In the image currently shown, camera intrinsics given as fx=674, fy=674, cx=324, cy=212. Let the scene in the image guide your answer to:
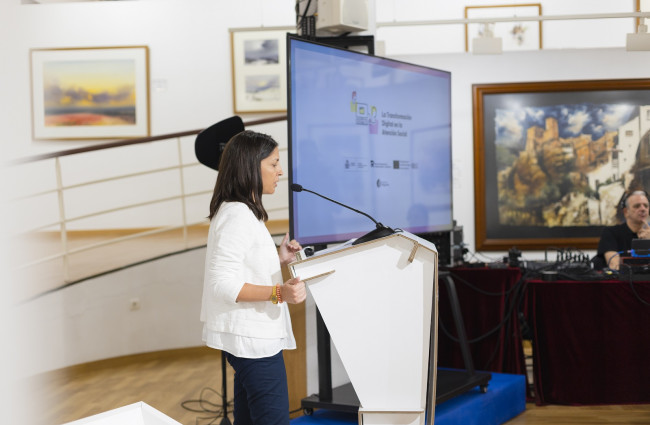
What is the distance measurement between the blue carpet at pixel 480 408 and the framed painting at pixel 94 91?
481 cm

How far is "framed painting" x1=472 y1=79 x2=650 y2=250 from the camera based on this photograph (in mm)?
6285

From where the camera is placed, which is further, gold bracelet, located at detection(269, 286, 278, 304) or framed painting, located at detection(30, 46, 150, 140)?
framed painting, located at detection(30, 46, 150, 140)

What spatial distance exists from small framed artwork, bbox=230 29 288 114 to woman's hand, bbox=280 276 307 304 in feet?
17.4

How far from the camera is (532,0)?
21.6ft

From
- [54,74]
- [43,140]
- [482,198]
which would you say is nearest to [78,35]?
[54,74]

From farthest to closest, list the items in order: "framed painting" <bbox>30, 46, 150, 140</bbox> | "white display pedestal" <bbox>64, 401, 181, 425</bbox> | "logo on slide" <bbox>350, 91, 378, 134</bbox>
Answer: "framed painting" <bbox>30, 46, 150, 140</bbox>
"logo on slide" <bbox>350, 91, 378, 134</bbox>
"white display pedestal" <bbox>64, 401, 181, 425</bbox>

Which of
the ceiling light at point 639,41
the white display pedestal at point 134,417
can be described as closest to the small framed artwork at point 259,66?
the ceiling light at point 639,41

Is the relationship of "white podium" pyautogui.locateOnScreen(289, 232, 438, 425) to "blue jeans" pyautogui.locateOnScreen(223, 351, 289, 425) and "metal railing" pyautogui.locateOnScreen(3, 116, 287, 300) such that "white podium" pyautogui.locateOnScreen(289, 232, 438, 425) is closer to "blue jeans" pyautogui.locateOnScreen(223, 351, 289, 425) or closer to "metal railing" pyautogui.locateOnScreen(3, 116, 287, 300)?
"blue jeans" pyautogui.locateOnScreen(223, 351, 289, 425)

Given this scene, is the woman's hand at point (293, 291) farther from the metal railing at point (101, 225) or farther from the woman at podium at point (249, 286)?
the metal railing at point (101, 225)

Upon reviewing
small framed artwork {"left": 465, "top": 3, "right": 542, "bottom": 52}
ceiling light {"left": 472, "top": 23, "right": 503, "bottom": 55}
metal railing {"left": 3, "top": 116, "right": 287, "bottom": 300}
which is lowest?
metal railing {"left": 3, "top": 116, "right": 287, "bottom": 300}

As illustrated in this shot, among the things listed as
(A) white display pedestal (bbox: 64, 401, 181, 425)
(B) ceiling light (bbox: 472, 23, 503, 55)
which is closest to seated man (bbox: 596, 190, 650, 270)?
(B) ceiling light (bbox: 472, 23, 503, 55)

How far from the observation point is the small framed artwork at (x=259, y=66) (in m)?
7.06

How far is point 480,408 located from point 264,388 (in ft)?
5.44

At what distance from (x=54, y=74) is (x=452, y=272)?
199 inches
